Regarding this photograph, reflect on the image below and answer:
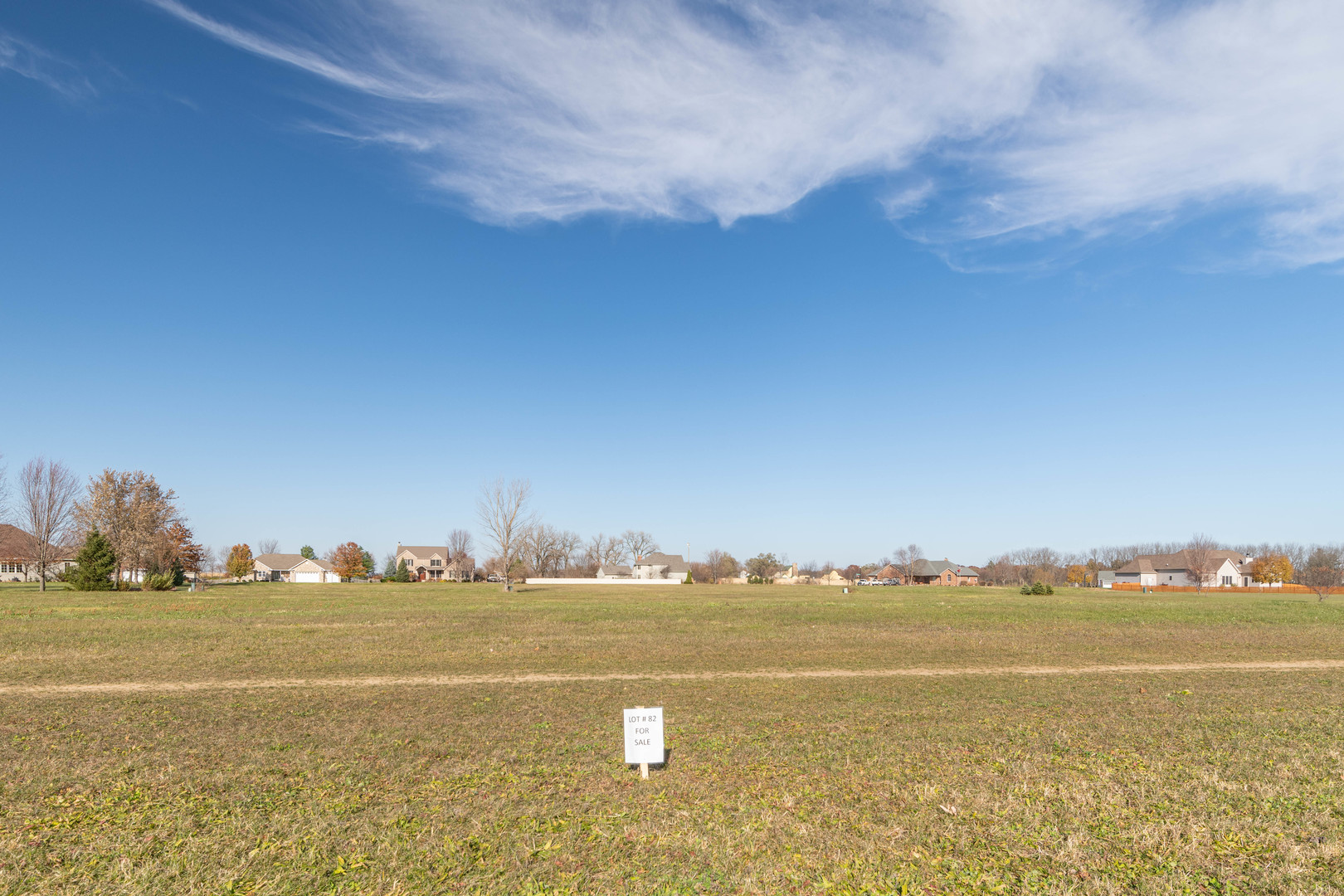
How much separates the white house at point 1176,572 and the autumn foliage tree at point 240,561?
131 m

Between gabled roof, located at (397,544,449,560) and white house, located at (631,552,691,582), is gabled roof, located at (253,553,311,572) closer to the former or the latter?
gabled roof, located at (397,544,449,560)

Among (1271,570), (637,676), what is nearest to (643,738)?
(637,676)

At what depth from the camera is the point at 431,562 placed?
5531 inches

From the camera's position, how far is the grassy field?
5.75 m

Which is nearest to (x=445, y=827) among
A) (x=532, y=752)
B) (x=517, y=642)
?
(x=532, y=752)

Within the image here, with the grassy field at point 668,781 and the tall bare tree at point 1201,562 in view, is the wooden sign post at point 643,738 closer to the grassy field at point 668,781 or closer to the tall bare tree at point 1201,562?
the grassy field at point 668,781

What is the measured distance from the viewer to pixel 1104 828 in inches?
260

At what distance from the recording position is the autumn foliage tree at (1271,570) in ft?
351

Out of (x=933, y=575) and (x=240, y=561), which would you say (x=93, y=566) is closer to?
(x=240, y=561)

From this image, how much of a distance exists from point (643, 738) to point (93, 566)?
196 ft

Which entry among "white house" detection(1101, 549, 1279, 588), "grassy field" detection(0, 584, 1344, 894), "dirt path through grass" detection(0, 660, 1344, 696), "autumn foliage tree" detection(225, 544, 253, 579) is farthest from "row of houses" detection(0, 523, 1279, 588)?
"grassy field" detection(0, 584, 1344, 894)

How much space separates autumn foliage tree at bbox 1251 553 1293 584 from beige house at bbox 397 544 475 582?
439 feet

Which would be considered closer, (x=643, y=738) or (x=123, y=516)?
(x=643, y=738)

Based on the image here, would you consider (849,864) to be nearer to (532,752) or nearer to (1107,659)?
(532,752)
